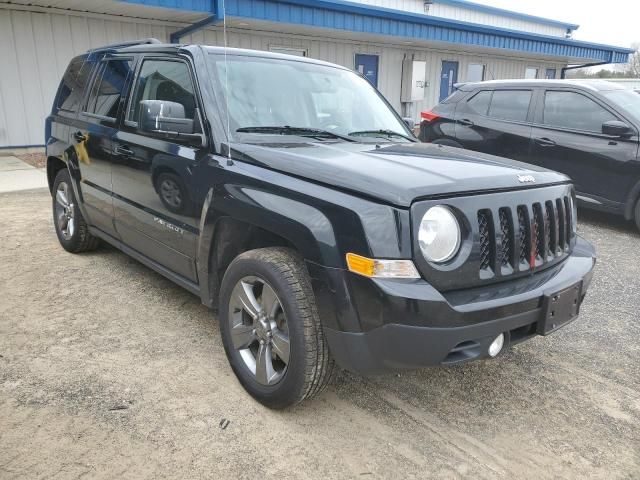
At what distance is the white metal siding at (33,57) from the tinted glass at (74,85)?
634 cm

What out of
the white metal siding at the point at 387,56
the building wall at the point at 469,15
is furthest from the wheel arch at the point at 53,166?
the building wall at the point at 469,15

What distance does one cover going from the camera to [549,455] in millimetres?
2375

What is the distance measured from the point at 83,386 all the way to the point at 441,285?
201cm

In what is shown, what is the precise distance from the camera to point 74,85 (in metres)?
4.74

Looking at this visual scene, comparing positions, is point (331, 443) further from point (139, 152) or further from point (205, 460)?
point (139, 152)

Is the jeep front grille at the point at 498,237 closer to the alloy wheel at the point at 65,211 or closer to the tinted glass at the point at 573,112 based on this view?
the alloy wheel at the point at 65,211

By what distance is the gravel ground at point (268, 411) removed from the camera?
2.28m

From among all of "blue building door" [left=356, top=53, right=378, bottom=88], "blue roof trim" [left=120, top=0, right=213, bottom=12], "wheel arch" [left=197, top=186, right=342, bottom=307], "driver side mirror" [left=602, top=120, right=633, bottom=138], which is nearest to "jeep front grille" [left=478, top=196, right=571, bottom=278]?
"wheel arch" [left=197, top=186, right=342, bottom=307]

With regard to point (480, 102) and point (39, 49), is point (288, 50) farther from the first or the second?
point (480, 102)

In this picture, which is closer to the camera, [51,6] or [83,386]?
[83,386]

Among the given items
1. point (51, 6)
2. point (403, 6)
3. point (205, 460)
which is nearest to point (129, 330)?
point (205, 460)

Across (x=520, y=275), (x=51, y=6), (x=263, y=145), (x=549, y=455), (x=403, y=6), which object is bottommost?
(x=549, y=455)

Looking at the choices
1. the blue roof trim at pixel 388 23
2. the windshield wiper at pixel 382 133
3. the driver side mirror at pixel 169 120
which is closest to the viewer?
the driver side mirror at pixel 169 120

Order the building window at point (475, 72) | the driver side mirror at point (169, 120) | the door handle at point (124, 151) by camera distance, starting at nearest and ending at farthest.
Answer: the driver side mirror at point (169, 120) → the door handle at point (124, 151) → the building window at point (475, 72)
